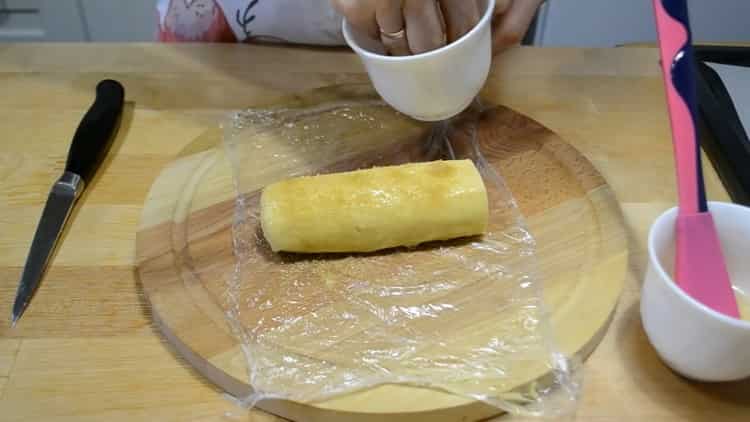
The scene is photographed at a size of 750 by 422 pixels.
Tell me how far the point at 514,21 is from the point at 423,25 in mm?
212

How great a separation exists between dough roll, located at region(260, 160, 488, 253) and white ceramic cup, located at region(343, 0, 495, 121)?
0.08 metres

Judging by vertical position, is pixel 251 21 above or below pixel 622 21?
above

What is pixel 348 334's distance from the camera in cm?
70

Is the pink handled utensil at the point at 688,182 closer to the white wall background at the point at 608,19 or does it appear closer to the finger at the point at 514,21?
the finger at the point at 514,21

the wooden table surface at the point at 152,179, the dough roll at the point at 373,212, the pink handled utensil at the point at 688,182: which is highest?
the pink handled utensil at the point at 688,182

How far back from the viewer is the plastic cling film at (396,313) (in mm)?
649

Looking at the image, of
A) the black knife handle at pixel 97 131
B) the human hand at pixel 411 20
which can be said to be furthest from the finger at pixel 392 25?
the black knife handle at pixel 97 131

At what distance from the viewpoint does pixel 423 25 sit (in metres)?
0.77

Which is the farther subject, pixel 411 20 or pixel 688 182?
pixel 411 20

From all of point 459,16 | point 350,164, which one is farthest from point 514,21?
point 350,164

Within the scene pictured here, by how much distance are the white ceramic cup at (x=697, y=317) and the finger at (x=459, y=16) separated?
0.30 m

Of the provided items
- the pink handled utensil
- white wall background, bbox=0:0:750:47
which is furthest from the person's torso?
white wall background, bbox=0:0:750:47

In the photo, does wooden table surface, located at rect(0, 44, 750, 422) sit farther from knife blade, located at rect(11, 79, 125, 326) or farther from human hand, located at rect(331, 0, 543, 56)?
human hand, located at rect(331, 0, 543, 56)

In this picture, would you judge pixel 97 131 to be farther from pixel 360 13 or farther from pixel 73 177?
pixel 360 13
